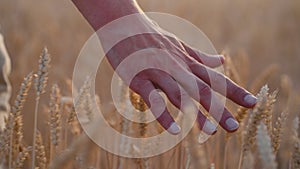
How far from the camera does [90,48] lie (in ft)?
8.73

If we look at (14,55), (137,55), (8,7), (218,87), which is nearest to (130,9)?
(137,55)

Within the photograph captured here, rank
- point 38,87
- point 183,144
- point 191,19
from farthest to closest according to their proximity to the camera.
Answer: point 191,19, point 183,144, point 38,87

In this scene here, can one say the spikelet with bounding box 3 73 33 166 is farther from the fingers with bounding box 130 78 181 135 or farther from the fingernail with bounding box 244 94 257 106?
the fingernail with bounding box 244 94 257 106

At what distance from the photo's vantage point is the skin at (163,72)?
0.98m

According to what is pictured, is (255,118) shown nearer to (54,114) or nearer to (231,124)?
(231,124)

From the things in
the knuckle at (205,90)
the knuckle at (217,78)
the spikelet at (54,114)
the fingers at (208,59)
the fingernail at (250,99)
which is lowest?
the fingernail at (250,99)

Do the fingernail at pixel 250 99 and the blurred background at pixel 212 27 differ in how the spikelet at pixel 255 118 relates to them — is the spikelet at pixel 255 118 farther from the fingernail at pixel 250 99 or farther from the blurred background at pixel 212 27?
the blurred background at pixel 212 27

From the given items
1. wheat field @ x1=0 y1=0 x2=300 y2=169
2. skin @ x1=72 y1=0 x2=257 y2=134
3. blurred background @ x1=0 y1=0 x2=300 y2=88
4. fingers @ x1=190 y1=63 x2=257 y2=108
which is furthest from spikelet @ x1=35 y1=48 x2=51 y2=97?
blurred background @ x1=0 y1=0 x2=300 y2=88

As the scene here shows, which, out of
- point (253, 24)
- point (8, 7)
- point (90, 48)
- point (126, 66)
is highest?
point (8, 7)

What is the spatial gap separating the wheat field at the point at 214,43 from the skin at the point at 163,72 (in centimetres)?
7

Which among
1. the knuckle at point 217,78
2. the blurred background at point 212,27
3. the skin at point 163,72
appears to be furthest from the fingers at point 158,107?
the blurred background at point 212,27

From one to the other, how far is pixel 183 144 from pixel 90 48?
4.86 ft

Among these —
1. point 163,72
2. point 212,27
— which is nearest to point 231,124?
point 163,72

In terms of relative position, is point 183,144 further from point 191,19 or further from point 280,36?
point 280,36
